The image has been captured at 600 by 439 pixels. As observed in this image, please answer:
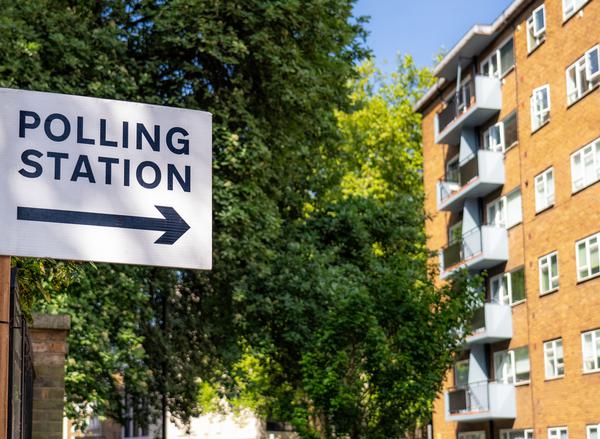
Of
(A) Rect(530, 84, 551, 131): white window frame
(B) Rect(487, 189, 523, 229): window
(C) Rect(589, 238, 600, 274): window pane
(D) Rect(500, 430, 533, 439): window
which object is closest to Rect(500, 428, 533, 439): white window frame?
(D) Rect(500, 430, 533, 439): window

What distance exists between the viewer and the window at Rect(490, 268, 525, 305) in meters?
41.8

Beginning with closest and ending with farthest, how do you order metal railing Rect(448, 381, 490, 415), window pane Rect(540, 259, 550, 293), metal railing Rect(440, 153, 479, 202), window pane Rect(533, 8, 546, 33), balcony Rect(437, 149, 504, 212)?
window pane Rect(540, 259, 550, 293), window pane Rect(533, 8, 546, 33), metal railing Rect(448, 381, 490, 415), balcony Rect(437, 149, 504, 212), metal railing Rect(440, 153, 479, 202)

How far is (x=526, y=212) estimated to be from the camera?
134 feet

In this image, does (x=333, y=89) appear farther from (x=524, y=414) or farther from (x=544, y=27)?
(x=524, y=414)

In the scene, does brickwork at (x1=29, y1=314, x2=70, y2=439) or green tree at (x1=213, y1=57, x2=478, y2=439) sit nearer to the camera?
brickwork at (x1=29, y1=314, x2=70, y2=439)

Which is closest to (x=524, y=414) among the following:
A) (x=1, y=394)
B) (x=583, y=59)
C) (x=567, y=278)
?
(x=567, y=278)

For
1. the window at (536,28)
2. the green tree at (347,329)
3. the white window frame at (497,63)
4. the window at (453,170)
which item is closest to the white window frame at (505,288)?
the window at (453,170)

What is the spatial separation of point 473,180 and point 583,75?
901 centimetres

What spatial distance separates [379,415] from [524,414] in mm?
17051

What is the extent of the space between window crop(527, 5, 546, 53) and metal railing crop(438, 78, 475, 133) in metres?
5.52

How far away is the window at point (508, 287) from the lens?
137 ft

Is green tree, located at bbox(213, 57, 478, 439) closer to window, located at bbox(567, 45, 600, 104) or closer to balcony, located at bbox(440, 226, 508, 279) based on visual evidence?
window, located at bbox(567, 45, 600, 104)

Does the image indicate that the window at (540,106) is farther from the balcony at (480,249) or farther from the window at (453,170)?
the window at (453,170)

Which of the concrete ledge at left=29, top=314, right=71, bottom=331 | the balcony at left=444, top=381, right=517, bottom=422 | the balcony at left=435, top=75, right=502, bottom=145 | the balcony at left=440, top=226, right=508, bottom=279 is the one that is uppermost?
the balcony at left=435, top=75, right=502, bottom=145
